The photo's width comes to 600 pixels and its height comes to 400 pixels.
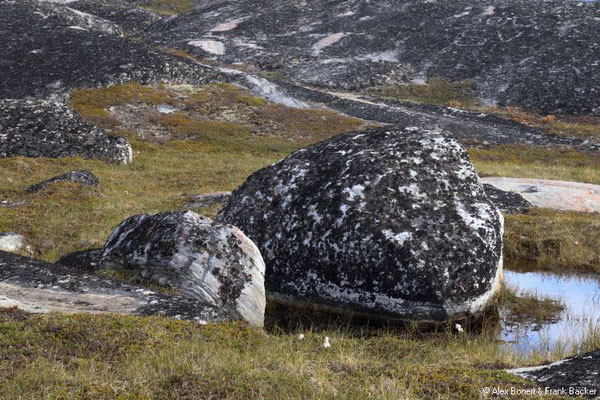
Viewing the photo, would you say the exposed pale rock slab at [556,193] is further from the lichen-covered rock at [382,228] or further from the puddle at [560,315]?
the lichen-covered rock at [382,228]

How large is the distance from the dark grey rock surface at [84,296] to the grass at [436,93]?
55905 millimetres

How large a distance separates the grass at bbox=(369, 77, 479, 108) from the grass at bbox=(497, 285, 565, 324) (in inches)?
1992

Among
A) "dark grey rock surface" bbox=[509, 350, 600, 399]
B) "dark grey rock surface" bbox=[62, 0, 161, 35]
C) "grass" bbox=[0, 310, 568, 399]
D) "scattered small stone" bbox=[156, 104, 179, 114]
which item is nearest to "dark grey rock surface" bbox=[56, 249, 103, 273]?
"grass" bbox=[0, 310, 568, 399]

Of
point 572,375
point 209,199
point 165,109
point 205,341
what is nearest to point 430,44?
point 165,109

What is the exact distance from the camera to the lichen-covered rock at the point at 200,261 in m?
11.5

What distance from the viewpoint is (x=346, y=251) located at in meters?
12.9

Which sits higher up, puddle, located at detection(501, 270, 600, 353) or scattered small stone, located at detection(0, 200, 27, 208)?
scattered small stone, located at detection(0, 200, 27, 208)

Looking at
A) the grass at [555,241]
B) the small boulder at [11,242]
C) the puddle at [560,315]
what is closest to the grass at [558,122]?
the grass at [555,241]

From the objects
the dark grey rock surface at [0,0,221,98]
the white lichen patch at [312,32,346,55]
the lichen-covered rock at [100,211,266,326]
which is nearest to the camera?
the lichen-covered rock at [100,211,266,326]

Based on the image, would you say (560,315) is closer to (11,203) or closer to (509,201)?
(509,201)

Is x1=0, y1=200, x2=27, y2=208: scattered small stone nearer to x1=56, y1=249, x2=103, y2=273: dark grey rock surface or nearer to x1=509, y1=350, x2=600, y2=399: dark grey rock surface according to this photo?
x1=56, y1=249, x2=103, y2=273: dark grey rock surface

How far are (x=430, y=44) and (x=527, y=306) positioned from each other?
68.3 metres

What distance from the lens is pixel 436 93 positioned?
6650 centimetres

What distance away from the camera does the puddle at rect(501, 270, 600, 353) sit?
1111cm
